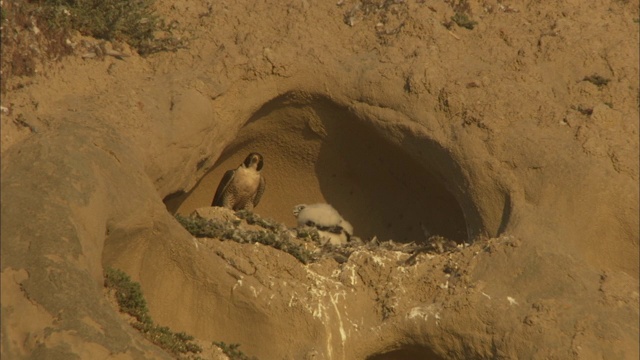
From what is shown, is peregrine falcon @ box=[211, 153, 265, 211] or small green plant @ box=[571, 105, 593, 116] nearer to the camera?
small green plant @ box=[571, 105, 593, 116]

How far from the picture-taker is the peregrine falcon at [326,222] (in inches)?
452

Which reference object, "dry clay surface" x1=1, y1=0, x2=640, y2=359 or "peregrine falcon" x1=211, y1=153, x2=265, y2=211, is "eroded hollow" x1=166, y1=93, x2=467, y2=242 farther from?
"peregrine falcon" x1=211, y1=153, x2=265, y2=211

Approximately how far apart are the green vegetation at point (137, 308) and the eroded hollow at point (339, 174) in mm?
2199

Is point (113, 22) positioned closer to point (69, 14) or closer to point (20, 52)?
point (69, 14)

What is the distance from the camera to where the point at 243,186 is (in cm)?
1184

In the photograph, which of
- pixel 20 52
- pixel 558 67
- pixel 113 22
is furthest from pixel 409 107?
pixel 20 52

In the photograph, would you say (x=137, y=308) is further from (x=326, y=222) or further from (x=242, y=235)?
(x=326, y=222)

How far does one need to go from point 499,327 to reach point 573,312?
1.99 ft

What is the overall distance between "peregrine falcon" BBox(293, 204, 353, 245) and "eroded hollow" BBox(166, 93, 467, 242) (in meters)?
0.33

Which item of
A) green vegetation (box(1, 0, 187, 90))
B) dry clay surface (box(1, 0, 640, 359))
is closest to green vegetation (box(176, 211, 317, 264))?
dry clay surface (box(1, 0, 640, 359))

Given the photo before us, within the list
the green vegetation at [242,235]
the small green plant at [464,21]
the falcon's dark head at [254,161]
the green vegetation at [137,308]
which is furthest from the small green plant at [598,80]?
the green vegetation at [137,308]

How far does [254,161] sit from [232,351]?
9.54ft

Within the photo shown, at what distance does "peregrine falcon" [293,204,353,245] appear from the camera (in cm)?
1149

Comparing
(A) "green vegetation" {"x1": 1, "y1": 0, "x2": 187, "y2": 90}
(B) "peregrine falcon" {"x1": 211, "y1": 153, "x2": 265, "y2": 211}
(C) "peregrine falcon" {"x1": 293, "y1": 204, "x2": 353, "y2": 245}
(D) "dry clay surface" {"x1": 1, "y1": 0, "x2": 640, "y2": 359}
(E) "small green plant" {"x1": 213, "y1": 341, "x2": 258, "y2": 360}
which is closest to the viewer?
(D) "dry clay surface" {"x1": 1, "y1": 0, "x2": 640, "y2": 359}
